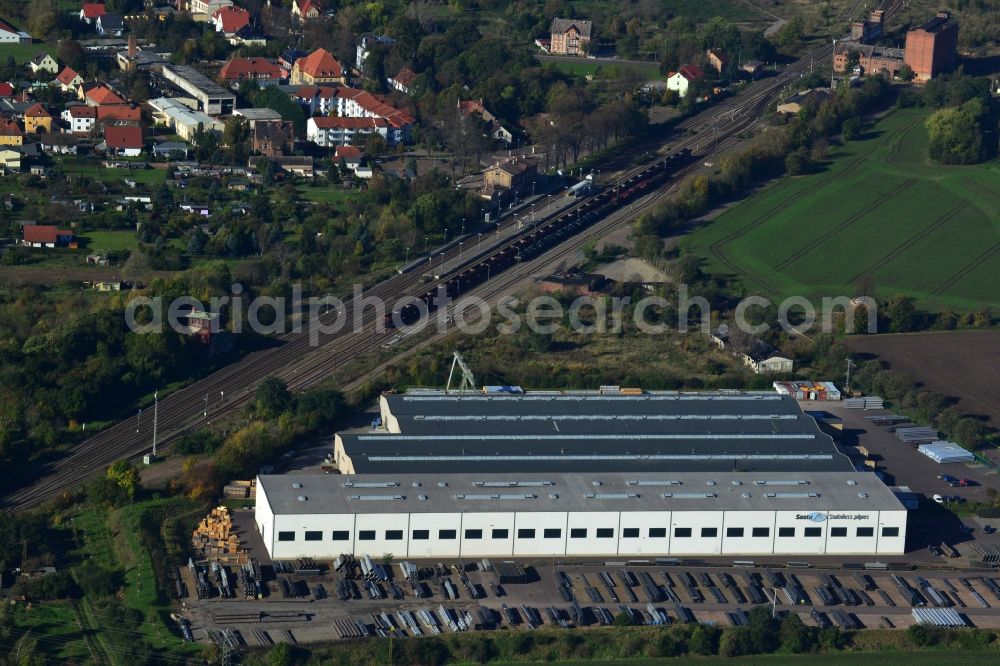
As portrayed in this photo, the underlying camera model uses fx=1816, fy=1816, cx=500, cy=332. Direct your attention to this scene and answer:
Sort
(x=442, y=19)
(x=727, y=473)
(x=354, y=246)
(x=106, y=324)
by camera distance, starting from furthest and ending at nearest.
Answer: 1. (x=442, y=19)
2. (x=354, y=246)
3. (x=106, y=324)
4. (x=727, y=473)

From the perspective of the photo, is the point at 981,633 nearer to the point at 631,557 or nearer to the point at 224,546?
the point at 631,557

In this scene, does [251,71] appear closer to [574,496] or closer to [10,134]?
[10,134]

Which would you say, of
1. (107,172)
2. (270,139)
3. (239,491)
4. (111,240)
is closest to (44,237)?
(111,240)

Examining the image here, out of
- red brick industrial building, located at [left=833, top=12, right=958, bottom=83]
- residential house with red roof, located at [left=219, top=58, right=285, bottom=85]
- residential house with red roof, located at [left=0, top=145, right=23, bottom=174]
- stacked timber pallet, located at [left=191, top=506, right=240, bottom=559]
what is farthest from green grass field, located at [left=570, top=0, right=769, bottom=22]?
stacked timber pallet, located at [left=191, top=506, right=240, bottom=559]

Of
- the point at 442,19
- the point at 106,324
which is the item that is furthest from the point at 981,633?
the point at 442,19

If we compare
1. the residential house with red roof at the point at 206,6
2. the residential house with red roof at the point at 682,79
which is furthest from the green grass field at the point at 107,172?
the residential house with red roof at the point at 682,79
